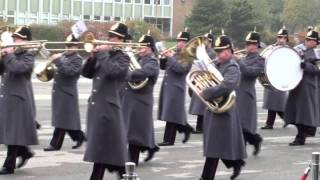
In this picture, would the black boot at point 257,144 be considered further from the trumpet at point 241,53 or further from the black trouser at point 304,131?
the black trouser at point 304,131

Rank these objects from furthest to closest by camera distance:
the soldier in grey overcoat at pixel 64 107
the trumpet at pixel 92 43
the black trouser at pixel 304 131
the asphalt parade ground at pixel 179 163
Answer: the black trouser at pixel 304 131
the soldier in grey overcoat at pixel 64 107
the asphalt parade ground at pixel 179 163
the trumpet at pixel 92 43

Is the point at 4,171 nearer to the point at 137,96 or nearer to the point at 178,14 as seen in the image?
the point at 137,96

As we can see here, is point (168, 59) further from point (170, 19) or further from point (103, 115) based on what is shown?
point (170, 19)

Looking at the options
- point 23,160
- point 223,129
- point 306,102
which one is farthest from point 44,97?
point 223,129

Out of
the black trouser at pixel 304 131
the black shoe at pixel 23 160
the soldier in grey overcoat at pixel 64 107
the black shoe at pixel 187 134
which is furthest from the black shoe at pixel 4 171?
the black trouser at pixel 304 131

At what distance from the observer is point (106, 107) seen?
8023mm

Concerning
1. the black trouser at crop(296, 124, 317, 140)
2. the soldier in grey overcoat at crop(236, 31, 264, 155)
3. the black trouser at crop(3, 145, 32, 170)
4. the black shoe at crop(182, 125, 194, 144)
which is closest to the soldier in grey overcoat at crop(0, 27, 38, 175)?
the black trouser at crop(3, 145, 32, 170)

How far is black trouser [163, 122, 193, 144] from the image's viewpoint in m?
12.2

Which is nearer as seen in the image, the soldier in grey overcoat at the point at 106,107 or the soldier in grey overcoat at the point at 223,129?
the soldier in grey overcoat at the point at 106,107

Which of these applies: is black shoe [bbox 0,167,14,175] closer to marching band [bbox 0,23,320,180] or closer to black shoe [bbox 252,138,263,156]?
marching band [bbox 0,23,320,180]

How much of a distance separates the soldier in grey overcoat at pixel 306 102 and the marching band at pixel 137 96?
0.02 meters

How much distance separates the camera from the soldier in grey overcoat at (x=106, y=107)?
311 inches

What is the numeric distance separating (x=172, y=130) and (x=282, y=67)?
2.19 metres

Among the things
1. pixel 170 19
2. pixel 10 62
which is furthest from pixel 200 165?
pixel 170 19
